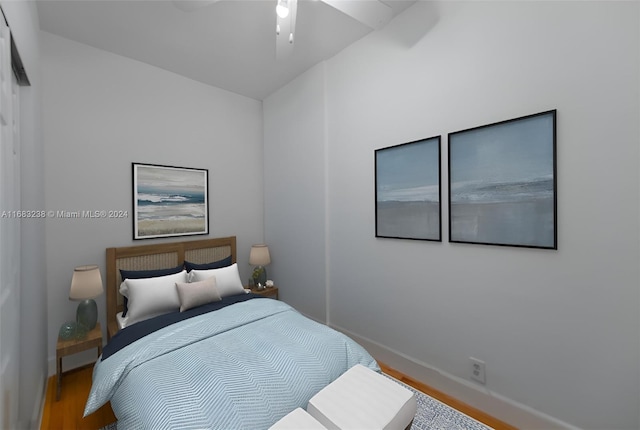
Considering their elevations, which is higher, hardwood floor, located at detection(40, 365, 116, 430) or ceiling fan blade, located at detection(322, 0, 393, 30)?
ceiling fan blade, located at detection(322, 0, 393, 30)

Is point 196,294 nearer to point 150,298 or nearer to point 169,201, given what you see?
point 150,298

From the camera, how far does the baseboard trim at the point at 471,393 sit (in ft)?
5.09

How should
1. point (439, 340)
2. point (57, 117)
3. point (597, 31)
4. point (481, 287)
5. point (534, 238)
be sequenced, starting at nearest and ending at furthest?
point (597, 31) → point (534, 238) → point (481, 287) → point (439, 340) → point (57, 117)

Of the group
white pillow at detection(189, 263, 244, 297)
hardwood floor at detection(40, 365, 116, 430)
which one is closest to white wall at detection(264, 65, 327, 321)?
white pillow at detection(189, 263, 244, 297)

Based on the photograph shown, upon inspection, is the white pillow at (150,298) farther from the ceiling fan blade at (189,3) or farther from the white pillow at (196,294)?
the ceiling fan blade at (189,3)

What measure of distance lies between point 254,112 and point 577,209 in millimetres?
3336

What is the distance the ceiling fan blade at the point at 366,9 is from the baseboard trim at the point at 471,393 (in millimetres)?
2506

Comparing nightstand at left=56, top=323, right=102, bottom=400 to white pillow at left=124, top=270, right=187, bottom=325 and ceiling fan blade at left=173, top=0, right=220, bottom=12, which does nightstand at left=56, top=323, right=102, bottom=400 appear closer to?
white pillow at left=124, top=270, right=187, bottom=325

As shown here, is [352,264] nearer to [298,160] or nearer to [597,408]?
Result: [298,160]

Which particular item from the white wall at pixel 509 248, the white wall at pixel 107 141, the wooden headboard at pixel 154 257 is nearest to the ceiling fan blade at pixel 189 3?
the white wall at pixel 509 248

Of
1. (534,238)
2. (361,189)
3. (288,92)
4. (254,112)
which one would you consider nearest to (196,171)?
(254,112)

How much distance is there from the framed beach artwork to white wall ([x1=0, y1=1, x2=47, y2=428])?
0.82 metres

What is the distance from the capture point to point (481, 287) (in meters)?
1.77

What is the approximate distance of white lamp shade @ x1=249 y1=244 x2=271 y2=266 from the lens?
3154mm
